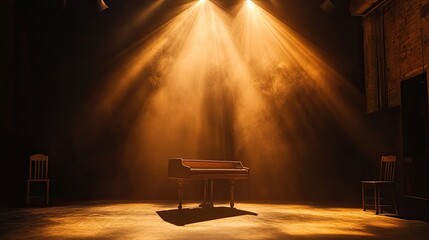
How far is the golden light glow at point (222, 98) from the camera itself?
28.1 feet

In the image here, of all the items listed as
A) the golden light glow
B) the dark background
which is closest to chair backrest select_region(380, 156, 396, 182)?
the dark background

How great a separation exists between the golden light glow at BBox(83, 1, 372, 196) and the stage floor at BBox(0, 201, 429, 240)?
5.36 feet

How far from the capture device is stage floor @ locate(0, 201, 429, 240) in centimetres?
436

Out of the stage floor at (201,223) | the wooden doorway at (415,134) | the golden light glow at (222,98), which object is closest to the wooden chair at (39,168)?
the stage floor at (201,223)

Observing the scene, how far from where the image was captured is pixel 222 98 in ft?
28.7

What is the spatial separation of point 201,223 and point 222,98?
402cm

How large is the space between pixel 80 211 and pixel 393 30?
673 centimetres

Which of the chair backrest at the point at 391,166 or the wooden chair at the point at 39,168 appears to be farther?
the wooden chair at the point at 39,168

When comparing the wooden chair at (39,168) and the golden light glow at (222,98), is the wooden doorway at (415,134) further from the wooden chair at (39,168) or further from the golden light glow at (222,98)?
the wooden chair at (39,168)

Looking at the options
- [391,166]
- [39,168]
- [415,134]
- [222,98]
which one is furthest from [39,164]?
[415,134]

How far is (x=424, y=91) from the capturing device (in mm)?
6590

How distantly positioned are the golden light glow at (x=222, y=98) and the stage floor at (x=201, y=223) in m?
1.63

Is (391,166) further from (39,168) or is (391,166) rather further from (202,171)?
(39,168)

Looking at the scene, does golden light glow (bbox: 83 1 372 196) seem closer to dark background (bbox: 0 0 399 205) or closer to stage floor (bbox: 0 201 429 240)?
dark background (bbox: 0 0 399 205)
